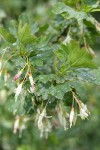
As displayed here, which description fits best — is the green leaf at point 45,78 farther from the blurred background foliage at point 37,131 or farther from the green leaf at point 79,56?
the blurred background foliage at point 37,131

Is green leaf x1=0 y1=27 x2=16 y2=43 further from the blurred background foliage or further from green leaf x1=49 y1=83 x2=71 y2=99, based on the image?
the blurred background foliage

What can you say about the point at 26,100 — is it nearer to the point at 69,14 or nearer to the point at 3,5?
the point at 69,14

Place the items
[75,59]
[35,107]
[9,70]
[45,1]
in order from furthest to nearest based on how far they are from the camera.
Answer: [45,1] < [9,70] < [35,107] < [75,59]

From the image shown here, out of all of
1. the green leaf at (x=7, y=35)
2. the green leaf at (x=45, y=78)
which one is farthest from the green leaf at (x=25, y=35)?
the green leaf at (x=45, y=78)

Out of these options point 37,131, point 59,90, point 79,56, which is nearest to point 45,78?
point 59,90

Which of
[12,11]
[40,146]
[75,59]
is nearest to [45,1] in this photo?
[12,11]

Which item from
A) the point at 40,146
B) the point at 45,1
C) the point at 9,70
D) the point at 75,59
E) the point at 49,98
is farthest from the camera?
the point at 45,1

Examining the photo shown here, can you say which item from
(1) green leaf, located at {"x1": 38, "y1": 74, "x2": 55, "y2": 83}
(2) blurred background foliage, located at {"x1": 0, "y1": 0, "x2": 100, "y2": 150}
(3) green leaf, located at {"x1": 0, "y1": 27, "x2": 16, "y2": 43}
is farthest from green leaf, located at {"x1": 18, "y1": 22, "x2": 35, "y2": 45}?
(2) blurred background foliage, located at {"x1": 0, "y1": 0, "x2": 100, "y2": 150}
